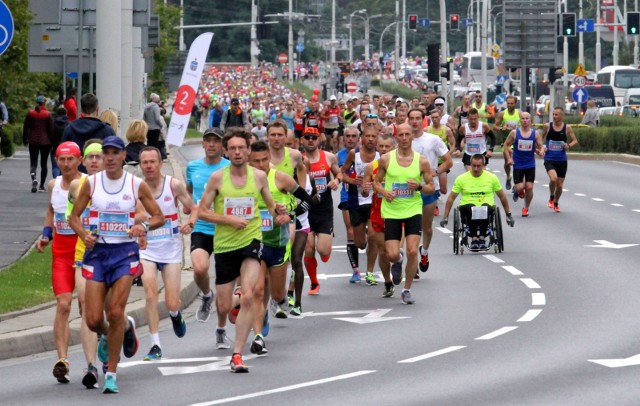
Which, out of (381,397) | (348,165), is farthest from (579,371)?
(348,165)

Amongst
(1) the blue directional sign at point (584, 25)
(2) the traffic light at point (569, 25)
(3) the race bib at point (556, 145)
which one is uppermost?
(1) the blue directional sign at point (584, 25)

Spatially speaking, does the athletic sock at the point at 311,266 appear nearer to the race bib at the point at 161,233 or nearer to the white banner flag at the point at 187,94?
the race bib at the point at 161,233

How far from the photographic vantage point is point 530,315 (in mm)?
16156

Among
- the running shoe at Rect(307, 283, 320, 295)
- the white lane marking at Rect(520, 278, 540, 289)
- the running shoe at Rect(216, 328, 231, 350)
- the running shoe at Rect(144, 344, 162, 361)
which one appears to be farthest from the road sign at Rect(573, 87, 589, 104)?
the running shoe at Rect(144, 344, 162, 361)

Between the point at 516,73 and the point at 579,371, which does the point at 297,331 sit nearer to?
the point at 579,371

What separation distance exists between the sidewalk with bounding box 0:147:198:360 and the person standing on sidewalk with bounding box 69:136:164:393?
2.24 m

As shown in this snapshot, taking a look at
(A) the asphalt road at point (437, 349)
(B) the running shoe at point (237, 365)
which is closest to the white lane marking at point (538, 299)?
(A) the asphalt road at point (437, 349)

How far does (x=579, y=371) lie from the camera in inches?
493

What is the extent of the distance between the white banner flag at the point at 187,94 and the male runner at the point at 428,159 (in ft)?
30.6

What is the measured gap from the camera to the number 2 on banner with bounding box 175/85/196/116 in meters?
29.5

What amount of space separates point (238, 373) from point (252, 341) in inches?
61.7

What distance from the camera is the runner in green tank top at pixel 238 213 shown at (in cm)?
1316

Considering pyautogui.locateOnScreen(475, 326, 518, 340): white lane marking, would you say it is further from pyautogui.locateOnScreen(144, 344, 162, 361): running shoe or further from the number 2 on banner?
the number 2 on banner

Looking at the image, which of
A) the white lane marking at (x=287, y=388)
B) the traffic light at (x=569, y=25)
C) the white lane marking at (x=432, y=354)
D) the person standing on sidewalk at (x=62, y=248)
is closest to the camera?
the white lane marking at (x=287, y=388)
